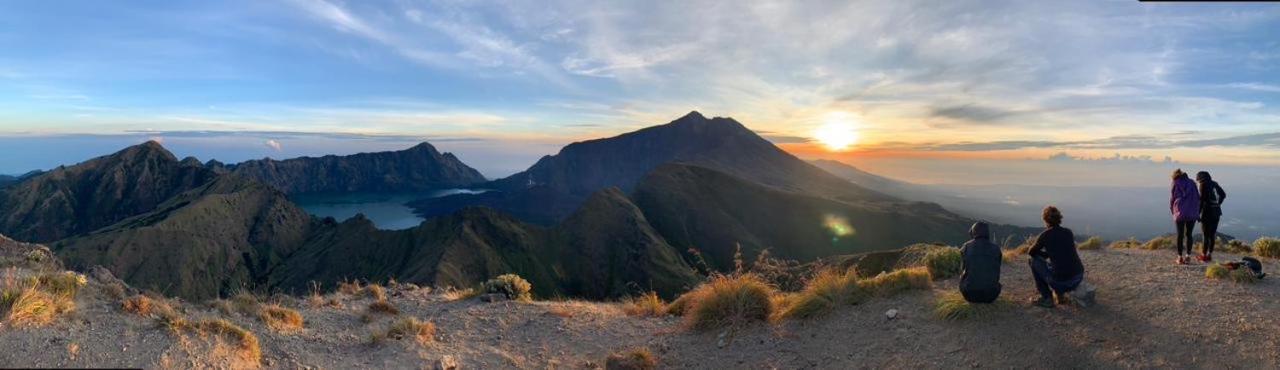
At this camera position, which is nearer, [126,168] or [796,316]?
[796,316]

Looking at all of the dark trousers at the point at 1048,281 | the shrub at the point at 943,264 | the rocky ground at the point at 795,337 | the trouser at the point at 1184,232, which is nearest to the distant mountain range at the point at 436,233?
the shrub at the point at 943,264

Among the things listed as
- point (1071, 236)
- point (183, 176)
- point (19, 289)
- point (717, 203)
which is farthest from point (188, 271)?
point (1071, 236)

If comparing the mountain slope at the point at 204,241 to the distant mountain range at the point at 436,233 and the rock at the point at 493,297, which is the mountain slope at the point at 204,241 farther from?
the rock at the point at 493,297

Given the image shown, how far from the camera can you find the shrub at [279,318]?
8578mm

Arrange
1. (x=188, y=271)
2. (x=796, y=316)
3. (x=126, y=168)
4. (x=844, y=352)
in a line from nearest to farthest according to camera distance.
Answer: (x=844, y=352)
(x=796, y=316)
(x=188, y=271)
(x=126, y=168)

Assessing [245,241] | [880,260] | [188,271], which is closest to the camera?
[880,260]

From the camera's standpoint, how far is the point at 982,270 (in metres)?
8.27

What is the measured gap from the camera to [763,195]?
454 ft

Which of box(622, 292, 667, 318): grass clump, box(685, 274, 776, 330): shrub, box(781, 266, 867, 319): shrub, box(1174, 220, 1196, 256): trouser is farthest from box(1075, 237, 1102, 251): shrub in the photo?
box(622, 292, 667, 318): grass clump

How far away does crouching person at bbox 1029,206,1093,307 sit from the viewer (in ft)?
26.7

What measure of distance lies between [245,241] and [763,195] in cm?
11573

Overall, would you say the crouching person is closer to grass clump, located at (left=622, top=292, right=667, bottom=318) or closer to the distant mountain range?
grass clump, located at (left=622, top=292, right=667, bottom=318)

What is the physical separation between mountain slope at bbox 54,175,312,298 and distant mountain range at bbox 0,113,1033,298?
11.4 inches

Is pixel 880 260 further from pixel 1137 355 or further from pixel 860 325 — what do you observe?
pixel 1137 355
